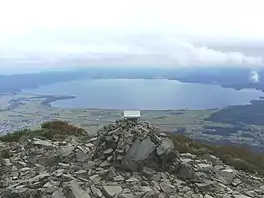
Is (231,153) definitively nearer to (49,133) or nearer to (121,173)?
(121,173)

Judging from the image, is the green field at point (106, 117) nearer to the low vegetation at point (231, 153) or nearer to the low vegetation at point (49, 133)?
the low vegetation at point (231, 153)

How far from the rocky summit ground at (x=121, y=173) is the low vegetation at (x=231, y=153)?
78.7 inches

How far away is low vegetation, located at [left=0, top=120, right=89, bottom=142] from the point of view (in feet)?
82.5

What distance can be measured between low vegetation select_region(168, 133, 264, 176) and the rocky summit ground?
78.7 inches

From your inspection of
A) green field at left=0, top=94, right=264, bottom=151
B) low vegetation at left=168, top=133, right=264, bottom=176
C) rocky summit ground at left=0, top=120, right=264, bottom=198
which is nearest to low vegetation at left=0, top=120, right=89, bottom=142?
rocky summit ground at left=0, top=120, right=264, bottom=198

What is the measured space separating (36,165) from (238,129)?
99.5 meters

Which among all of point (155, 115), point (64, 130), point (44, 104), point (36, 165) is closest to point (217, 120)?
point (155, 115)

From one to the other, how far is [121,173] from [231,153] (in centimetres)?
1064

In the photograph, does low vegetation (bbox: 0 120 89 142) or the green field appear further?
the green field

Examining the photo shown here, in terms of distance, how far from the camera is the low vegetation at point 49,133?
82.5 ft

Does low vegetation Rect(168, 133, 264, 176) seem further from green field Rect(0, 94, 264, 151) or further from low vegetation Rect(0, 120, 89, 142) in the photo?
green field Rect(0, 94, 264, 151)

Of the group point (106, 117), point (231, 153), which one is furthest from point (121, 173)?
point (106, 117)

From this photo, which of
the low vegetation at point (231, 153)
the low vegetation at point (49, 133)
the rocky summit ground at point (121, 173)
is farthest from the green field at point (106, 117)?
the rocky summit ground at point (121, 173)

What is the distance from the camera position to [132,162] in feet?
53.4
